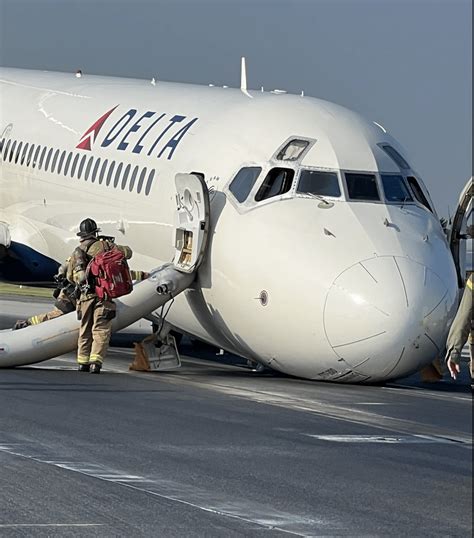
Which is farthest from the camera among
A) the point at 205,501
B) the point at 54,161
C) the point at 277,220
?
the point at 54,161

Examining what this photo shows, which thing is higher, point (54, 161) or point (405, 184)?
point (54, 161)

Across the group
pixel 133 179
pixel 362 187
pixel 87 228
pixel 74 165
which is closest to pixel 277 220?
pixel 362 187

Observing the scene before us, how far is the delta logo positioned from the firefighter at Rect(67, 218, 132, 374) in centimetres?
Result: 229

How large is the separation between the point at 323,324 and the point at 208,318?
112 inches

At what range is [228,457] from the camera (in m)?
14.1

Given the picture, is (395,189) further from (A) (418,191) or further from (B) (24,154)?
(B) (24,154)

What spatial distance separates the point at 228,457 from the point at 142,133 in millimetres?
12000

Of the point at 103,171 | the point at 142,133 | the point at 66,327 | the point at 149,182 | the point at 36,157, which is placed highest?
the point at 142,133

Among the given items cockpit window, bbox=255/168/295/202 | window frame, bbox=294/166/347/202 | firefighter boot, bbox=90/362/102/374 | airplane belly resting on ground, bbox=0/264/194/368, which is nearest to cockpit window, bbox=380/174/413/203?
window frame, bbox=294/166/347/202

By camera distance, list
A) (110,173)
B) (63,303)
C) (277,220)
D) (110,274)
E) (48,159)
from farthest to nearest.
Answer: (48,159) < (110,173) < (63,303) < (110,274) < (277,220)

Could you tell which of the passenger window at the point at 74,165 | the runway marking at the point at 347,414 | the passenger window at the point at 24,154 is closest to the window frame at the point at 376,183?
the runway marking at the point at 347,414

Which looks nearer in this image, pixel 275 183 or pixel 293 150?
pixel 275 183

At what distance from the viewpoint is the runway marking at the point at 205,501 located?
11086mm

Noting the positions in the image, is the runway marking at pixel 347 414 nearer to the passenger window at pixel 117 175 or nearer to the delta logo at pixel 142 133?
the delta logo at pixel 142 133
